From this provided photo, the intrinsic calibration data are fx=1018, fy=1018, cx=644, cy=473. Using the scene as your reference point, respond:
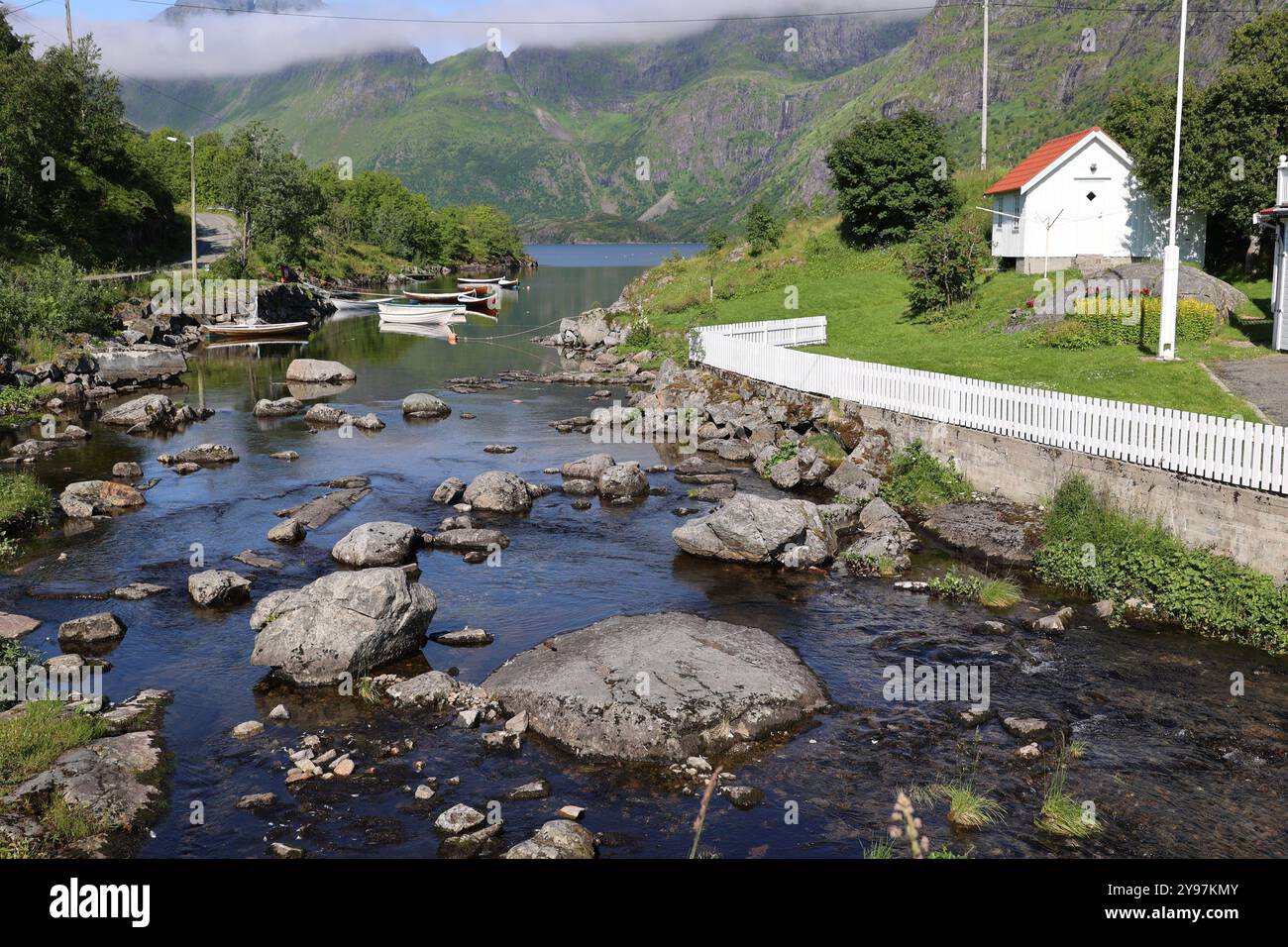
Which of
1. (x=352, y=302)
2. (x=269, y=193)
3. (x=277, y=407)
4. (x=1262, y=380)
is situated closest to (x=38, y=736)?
(x=1262, y=380)

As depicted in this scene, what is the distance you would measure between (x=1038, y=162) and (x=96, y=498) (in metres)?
43.9

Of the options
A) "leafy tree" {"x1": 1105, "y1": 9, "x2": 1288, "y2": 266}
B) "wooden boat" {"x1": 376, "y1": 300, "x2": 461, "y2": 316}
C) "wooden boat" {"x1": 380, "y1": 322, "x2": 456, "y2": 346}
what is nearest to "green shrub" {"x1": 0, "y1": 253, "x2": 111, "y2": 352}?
"wooden boat" {"x1": 380, "y1": 322, "x2": 456, "y2": 346}

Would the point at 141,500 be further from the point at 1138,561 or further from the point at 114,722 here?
the point at 1138,561

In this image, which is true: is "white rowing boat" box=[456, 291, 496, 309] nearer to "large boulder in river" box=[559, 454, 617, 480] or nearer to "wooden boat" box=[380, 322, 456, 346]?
"wooden boat" box=[380, 322, 456, 346]

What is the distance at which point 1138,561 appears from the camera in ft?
65.2

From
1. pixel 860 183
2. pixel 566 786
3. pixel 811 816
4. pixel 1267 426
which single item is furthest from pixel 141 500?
pixel 860 183

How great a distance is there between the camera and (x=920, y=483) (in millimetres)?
26438

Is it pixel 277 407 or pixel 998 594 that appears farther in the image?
pixel 277 407

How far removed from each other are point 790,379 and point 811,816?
76.3ft

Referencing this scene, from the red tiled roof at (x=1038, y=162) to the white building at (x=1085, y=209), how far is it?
7 cm

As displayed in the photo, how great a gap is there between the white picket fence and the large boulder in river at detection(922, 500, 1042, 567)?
181 cm

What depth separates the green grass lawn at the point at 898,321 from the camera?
27422mm

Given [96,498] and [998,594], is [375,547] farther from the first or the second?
[998,594]

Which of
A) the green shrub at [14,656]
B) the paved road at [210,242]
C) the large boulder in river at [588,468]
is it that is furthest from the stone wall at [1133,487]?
the paved road at [210,242]
